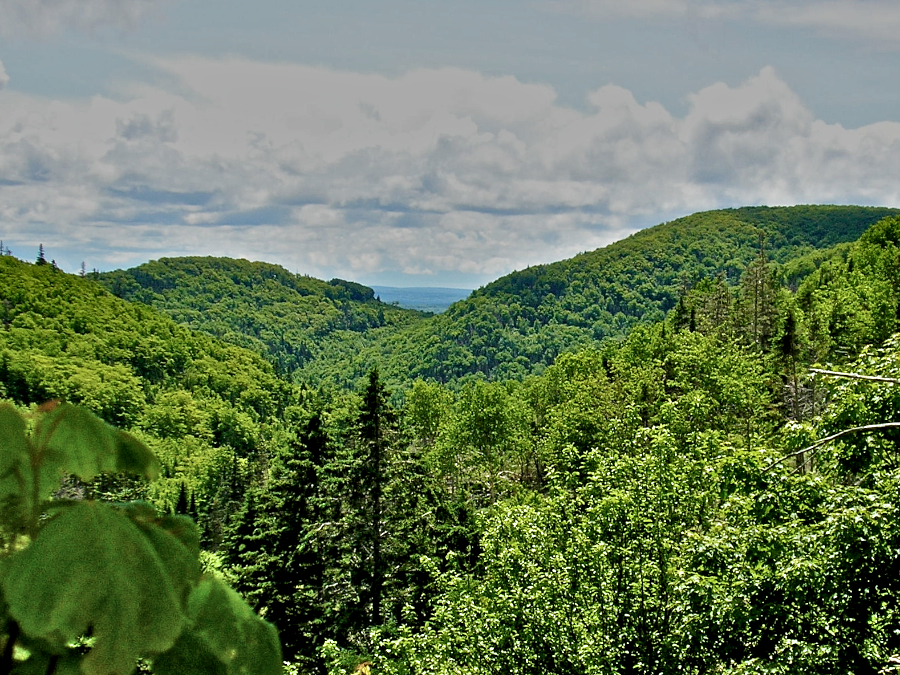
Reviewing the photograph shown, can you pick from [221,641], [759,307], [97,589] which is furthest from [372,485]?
[759,307]

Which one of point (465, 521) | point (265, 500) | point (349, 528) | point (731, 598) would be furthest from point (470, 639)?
point (465, 521)

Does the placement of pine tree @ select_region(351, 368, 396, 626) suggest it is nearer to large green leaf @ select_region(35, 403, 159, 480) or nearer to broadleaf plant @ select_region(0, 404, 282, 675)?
large green leaf @ select_region(35, 403, 159, 480)

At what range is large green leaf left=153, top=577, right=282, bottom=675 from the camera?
4.29 ft

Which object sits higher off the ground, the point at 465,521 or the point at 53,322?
the point at 53,322

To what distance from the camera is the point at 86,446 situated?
1.53 m

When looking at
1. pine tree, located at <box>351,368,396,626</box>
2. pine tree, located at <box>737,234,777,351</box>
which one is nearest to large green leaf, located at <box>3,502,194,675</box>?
pine tree, located at <box>351,368,396,626</box>

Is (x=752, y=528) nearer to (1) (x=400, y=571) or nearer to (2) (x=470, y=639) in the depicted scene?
(2) (x=470, y=639)

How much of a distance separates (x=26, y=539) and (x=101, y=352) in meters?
221

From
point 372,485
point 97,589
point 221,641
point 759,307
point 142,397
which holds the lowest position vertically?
point 142,397

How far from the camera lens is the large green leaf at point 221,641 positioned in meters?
1.31

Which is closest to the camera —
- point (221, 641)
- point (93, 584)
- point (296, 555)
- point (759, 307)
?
point (93, 584)

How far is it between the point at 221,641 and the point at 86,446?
0.61m

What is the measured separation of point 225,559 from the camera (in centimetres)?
3362

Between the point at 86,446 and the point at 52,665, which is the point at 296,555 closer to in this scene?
the point at 86,446
